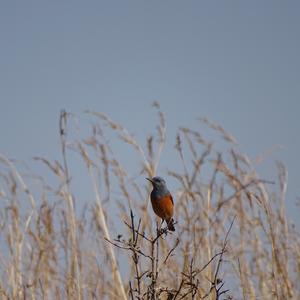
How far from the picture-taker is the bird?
8.87ft

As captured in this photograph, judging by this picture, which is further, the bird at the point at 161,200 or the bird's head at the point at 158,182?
the bird's head at the point at 158,182

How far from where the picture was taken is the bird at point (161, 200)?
106 inches

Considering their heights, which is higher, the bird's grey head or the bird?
the bird's grey head

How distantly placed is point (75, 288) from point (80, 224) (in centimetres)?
55

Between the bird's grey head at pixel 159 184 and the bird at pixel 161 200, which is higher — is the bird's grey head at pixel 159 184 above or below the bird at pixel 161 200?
above

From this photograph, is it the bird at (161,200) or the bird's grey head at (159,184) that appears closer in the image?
the bird at (161,200)

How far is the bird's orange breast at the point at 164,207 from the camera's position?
269 cm

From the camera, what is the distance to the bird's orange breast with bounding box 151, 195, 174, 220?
2.69 m

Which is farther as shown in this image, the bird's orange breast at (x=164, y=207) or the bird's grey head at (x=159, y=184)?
the bird's grey head at (x=159, y=184)

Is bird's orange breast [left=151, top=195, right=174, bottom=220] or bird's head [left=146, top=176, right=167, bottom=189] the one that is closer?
bird's orange breast [left=151, top=195, right=174, bottom=220]

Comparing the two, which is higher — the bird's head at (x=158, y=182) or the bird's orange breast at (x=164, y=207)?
the bird's head at (x=158, y=182)

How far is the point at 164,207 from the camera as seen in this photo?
109 inches

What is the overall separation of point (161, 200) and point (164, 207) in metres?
0.07

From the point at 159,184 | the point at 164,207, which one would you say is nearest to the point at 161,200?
the point at 164,207
